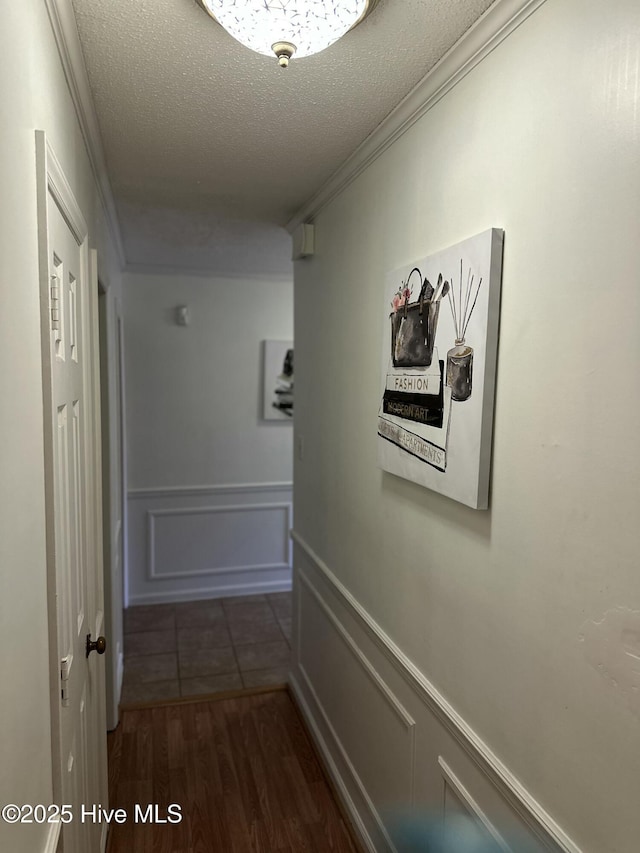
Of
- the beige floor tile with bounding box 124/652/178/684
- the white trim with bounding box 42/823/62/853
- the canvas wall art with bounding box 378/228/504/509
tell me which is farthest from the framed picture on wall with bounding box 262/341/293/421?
the white trim with bounding box 42/823/62/853

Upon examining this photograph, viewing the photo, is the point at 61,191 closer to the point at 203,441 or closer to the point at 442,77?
the point at 442,77

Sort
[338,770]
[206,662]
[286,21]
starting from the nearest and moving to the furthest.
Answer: [286,21]
[338,770]
[206,662]

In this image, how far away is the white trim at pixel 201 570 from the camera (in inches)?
162

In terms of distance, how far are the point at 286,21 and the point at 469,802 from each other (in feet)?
5.69

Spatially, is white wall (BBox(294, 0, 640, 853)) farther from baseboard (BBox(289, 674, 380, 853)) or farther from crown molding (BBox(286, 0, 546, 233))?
baseboard (BBox(289, 674, 380, 853))

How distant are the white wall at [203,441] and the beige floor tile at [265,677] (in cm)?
115

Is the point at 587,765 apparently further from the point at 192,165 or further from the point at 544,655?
the point at 192,165

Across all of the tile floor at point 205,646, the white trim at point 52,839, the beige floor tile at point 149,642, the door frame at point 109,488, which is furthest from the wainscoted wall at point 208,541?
the white trim at point 52,839

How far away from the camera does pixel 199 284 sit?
4.04 metres

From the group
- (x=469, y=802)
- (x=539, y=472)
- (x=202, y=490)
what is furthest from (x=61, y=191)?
(x=202, y=490)

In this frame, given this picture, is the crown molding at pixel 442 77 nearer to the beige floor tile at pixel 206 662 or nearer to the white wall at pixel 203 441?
the white wall at pixel 203 441

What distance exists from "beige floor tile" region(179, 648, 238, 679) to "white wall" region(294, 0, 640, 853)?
1.59 m

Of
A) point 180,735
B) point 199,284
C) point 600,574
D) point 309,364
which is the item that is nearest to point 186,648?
point 180,735

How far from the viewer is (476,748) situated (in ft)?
4.22
